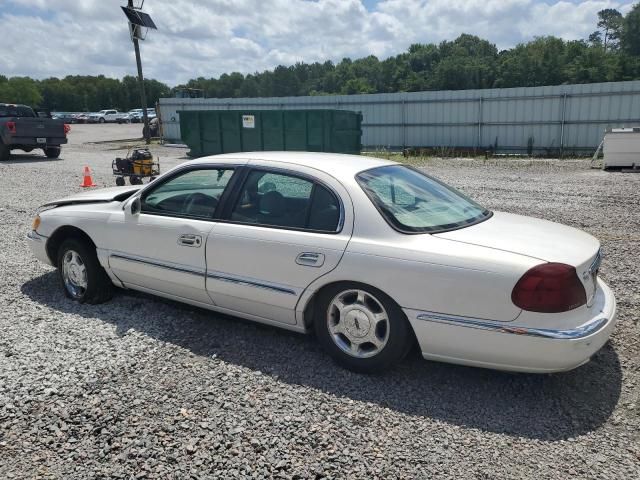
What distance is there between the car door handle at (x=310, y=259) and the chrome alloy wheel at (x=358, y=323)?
0.25 m

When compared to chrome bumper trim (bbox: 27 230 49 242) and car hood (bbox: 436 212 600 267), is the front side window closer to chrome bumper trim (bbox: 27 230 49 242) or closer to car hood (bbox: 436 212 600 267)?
chrome bumper trim (bbox: 27 230 49 242)

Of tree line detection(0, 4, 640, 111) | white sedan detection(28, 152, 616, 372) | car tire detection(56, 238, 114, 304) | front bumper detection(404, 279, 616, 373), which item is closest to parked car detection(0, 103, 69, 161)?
car tire detection(56, 238, 114, 304)

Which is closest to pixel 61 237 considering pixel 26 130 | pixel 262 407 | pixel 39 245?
pixel 39 245

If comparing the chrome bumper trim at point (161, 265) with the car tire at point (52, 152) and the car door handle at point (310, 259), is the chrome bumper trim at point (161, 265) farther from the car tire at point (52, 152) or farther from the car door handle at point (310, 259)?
the car tire at point (52, 152)

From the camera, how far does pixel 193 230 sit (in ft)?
13.0

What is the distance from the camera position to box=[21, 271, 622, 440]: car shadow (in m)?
3.01

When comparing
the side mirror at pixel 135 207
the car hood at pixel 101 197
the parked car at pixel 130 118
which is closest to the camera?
the side mirror at pixel 135 207

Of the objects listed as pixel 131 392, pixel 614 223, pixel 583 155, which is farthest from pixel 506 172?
pixel 131 392

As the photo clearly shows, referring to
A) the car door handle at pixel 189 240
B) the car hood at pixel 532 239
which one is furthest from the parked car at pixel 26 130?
the car hood at pixel 532 239

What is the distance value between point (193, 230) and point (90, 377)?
4.11ft

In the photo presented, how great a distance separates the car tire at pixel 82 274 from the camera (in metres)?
4.65

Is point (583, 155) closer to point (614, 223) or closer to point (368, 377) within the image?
point (614, 223)

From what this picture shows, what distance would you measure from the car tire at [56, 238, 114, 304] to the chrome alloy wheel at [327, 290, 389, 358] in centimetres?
239

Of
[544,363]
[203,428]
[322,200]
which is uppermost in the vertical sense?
[322,200]
